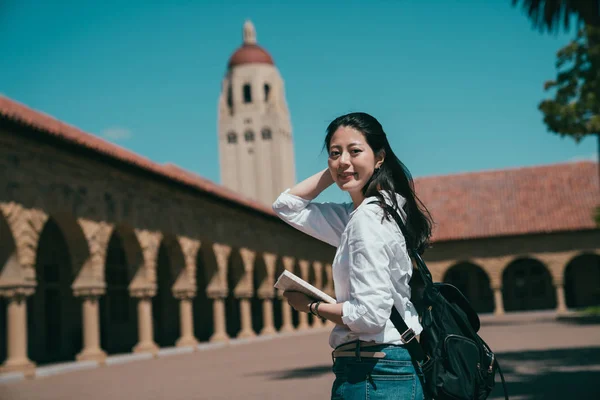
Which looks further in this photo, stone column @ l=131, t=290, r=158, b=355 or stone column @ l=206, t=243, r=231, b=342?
stone column @ l=206, t=243, r=231, b=342

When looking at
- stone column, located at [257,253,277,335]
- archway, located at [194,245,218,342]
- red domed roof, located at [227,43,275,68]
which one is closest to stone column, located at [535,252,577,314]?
stone column, located at [257,253,277,335]

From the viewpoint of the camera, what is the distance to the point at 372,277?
267 centimetres

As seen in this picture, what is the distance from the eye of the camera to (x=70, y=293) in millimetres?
23562

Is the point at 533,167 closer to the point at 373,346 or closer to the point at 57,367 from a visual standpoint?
the point at 57,367

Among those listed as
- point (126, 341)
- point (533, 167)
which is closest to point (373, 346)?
point (126, 341)

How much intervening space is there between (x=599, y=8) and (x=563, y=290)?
88.8ft

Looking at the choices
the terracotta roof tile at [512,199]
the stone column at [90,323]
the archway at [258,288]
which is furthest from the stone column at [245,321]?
the stone column at [90,323]

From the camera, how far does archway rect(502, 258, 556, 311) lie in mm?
43875

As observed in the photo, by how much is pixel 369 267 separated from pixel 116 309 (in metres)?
24.3

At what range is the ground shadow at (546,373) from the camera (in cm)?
929

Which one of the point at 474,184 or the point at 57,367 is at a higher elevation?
the point at 474,184

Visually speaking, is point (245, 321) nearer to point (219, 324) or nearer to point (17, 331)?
point (219, 324)

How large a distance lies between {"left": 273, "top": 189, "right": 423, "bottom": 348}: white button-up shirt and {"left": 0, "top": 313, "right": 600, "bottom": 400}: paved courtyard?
655cm

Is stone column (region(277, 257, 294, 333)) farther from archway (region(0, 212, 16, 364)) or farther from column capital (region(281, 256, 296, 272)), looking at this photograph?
archway (region(0, 212, 16, 364))
